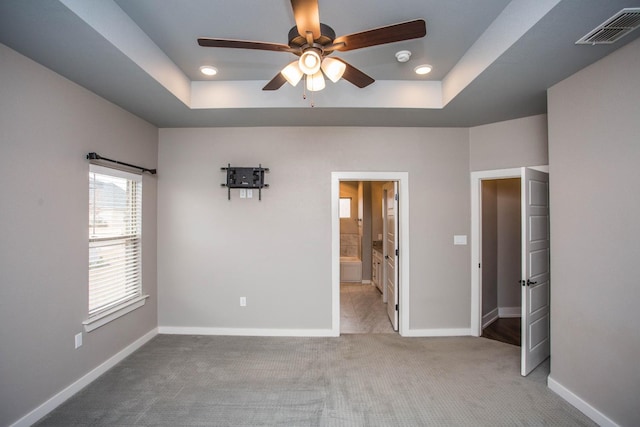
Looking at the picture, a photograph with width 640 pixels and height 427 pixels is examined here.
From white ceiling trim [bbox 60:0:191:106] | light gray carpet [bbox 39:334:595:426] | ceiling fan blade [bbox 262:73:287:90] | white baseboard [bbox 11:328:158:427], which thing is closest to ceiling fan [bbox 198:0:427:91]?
ceiling fan blade [bbox 262:73:287:90]

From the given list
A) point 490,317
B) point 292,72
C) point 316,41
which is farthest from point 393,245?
point 316,41

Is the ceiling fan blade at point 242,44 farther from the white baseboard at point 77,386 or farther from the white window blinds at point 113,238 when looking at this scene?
the white baseboard at point 77,386

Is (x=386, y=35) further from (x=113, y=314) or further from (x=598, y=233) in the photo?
(x=113, y=314)

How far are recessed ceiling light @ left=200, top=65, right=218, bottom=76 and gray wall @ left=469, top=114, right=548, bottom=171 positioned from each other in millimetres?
A: 3088

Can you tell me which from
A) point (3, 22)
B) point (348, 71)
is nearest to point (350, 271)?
point (348, 71)

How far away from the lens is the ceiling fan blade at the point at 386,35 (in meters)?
1.39

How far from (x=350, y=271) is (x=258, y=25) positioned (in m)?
5.22

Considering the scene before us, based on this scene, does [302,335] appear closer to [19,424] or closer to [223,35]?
[19,424]

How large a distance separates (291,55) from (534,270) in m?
3.08

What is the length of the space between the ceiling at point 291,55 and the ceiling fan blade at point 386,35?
0.53m

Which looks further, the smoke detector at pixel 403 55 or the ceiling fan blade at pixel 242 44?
the smoke detector at pixel 403 55

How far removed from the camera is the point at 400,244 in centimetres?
356

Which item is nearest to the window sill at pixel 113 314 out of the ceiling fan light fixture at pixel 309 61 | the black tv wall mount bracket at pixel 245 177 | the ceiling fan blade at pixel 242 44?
the black tv wall mount bracket at pixel 245 177

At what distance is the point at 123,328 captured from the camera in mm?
2965
